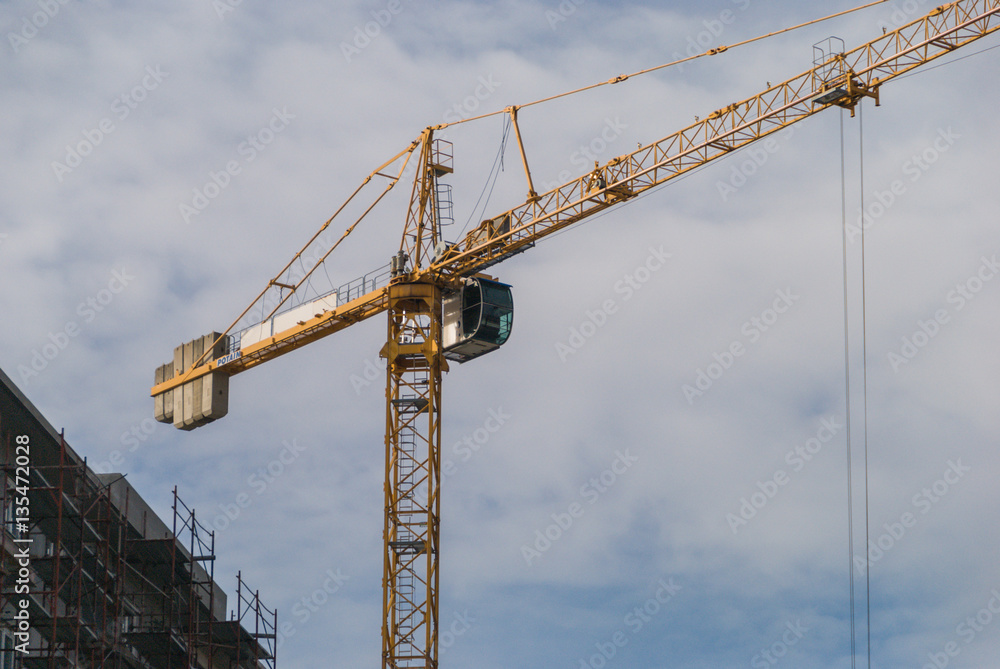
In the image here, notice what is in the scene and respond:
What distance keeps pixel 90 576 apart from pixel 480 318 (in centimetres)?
1932

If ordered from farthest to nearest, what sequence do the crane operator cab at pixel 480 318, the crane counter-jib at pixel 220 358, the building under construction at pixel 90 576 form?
the crane counter-jib at pixel 220 358 → the crane operator cab at pixel 480 318 → the building under construction at pixel 90 576

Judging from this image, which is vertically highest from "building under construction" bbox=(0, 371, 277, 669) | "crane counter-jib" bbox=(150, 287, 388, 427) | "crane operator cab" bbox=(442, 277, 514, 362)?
"crane counter-jib" bbox=(150, 287, 388, 427)

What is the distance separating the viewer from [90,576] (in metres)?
60.5

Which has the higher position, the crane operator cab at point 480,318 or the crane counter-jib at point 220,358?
the crane counter-jib at point 220,358

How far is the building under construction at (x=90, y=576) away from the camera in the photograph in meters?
55.0

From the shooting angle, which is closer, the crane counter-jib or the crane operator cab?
the crane operator cab

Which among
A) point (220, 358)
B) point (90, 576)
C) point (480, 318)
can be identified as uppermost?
point (220, 358)

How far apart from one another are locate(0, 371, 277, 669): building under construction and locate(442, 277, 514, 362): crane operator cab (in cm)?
1251

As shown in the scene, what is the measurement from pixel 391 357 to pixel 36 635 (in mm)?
22970

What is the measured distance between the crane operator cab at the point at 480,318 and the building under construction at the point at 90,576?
12507 mm

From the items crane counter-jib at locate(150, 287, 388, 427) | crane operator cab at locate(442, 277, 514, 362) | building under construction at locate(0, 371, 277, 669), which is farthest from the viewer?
crane counter-jib at locate(150, 287, 388, 427)

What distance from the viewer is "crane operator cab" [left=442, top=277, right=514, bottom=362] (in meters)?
73.4

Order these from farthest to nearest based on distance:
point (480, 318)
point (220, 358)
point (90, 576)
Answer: point (220, 358) < point (480, 318) < point (90, 576)

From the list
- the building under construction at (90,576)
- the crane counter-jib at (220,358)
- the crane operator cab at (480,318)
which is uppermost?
the crane counter-jib at (220,358)
